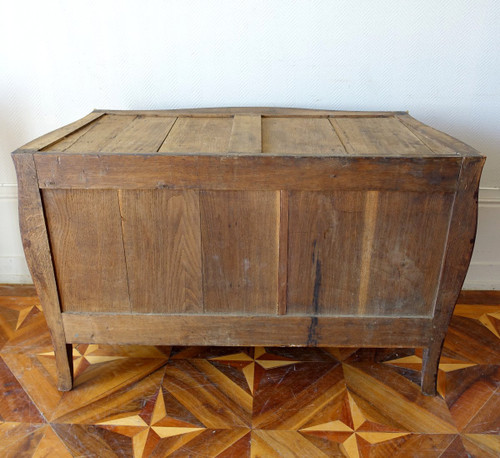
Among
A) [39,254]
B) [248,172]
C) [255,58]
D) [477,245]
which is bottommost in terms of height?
[477,245]

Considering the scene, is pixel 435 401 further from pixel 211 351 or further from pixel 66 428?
pixel 66 428

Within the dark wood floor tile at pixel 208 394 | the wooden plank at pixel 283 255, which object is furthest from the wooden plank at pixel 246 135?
the dark wood floor tile at pixel 208 394

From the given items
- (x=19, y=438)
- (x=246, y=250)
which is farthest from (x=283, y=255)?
(x=19, y=438)

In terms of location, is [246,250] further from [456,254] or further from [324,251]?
[456,254]

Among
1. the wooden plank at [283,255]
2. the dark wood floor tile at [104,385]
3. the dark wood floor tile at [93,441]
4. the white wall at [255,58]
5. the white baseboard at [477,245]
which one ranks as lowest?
the dark wood floor tile at [104,385]

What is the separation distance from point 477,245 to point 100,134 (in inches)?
48.6

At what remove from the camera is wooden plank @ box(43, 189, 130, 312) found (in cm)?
102

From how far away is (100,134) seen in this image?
113 cm

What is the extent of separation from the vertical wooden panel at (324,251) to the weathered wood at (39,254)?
1.74ft

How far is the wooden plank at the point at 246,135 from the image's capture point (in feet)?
3.30

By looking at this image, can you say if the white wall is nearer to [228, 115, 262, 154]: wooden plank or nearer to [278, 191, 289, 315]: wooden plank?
[228, 115, 262, 154]: wooden plank

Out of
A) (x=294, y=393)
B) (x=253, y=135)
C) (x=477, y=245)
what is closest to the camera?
(x=253, y=135)

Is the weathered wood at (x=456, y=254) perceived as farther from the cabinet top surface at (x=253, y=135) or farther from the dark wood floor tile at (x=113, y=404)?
the dark wood floor tile at (x=113, y=404)

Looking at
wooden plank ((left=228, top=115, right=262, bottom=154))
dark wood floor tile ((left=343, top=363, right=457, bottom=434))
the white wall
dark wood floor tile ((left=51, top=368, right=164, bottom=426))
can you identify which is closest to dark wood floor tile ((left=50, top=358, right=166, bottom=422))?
dark wood floor tile ((left=51, top=368, right=164, bottom=426))
